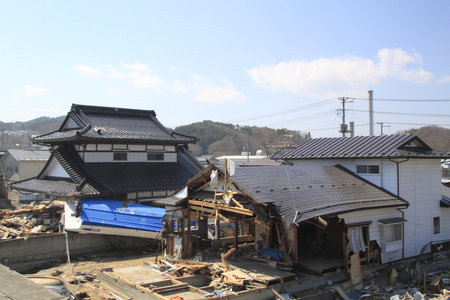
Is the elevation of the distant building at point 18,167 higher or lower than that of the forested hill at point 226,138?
lower

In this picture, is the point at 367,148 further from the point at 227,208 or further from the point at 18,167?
the point at 18,167

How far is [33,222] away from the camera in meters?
21.4

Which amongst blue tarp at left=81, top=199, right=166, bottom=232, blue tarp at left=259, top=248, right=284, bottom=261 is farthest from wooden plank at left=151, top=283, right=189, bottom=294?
blue tarp at left=81, top=199, right=166, bottom=232

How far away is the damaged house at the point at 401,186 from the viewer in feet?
53.4

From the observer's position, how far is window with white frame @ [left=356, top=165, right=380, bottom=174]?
18.1 m

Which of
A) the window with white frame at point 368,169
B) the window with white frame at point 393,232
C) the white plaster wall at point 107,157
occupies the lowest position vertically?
the window with white frame at point 393,232

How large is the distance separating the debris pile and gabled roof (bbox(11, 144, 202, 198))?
112 cm

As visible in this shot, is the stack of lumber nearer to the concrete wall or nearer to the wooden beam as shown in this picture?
the wooden beam

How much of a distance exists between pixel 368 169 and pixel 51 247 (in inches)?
654

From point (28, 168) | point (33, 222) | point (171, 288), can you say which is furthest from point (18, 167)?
point (171, 288)

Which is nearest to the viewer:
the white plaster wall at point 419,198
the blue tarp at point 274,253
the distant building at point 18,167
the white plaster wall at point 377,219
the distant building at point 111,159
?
the blue tarp at point 274,253

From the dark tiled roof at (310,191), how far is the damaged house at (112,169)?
7.71m

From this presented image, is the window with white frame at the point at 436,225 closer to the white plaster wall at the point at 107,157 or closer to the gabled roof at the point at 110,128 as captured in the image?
the gabled roof at the point at 110,128

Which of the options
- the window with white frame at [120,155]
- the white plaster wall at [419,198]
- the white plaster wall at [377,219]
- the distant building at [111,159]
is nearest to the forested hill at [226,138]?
the distant building at [111,159]
